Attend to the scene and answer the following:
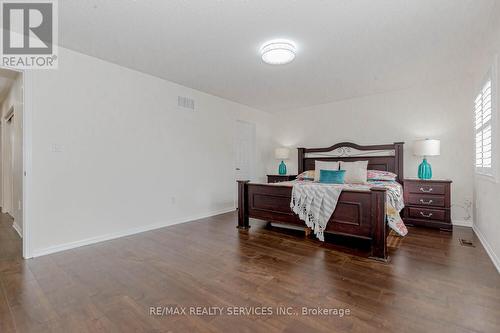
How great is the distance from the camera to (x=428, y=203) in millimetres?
3883

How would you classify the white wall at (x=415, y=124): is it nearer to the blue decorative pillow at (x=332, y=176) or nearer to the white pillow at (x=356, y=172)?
the white pillow at (x=356, y=172)

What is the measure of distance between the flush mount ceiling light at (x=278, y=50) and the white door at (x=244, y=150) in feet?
9.32

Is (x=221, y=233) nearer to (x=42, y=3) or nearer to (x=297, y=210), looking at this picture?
(x=297, y=210)

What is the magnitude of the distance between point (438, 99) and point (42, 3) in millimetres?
Result: 5625

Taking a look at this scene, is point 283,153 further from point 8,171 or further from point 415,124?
point 8,171

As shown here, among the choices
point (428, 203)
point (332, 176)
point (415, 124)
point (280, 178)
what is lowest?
point (428, 203)

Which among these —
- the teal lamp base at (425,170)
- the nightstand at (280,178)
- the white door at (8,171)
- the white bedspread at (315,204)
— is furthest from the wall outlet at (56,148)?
the teal lamp base at (425,170)

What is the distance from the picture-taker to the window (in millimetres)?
2662

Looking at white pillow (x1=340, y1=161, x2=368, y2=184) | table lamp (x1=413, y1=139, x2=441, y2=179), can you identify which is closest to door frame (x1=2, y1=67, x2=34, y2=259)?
white pillow (x1=340, y1=161, x2=368, y2=184)

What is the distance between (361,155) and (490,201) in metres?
2.43

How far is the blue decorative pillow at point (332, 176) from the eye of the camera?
4.31 meters

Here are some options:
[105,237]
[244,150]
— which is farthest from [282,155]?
[105,237]

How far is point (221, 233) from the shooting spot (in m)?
3.57

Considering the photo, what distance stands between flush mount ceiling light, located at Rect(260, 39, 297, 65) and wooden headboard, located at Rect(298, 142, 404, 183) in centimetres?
289
